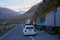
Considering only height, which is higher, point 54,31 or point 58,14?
point 58,14

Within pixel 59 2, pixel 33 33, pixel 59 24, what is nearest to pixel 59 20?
pixel 59 24

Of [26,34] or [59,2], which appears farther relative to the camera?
[59,2]

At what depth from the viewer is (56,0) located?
44.9 metres

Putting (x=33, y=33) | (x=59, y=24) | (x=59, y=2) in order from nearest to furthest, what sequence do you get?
(x=59, y=24) → (x=33, y=33) → (x=59, y=2)

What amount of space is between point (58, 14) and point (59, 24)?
176cm

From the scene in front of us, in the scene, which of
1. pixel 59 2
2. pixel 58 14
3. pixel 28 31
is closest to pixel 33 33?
pixel 28 31

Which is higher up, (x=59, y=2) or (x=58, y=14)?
(x=59, y=2)

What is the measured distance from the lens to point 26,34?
33969 millimetres

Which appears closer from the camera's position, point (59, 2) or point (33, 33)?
point (33, 33)

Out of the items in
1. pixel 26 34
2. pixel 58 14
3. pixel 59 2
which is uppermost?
pixel 59 2

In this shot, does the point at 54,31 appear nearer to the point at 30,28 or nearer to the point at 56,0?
the point at 30,28

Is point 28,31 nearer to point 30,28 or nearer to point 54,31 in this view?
point 30,28

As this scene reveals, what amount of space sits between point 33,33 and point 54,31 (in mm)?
3760

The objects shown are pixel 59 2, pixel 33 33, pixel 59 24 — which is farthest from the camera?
pixel 59 2
